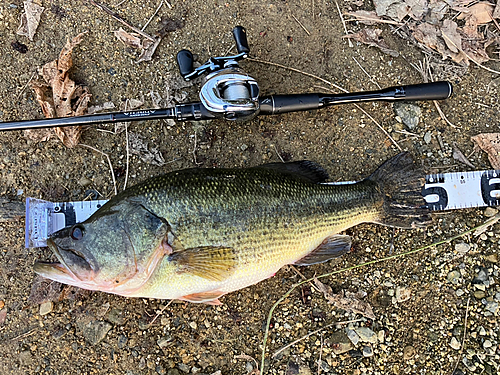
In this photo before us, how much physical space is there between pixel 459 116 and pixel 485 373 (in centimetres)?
245

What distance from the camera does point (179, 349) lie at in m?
3.28

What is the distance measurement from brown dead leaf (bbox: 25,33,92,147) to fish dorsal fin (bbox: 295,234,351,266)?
2.41 metres

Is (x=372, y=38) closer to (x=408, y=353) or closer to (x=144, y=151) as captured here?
(x=144, y=151)

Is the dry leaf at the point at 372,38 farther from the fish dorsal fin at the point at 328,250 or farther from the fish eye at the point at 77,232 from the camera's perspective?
the fish eye at the point at 77,232

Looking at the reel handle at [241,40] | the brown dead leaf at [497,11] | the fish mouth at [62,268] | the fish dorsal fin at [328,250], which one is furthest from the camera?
the brown dead leaf at [497,11]

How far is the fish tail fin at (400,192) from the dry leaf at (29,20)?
140 inches

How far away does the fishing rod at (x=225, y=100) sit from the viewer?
113 inches

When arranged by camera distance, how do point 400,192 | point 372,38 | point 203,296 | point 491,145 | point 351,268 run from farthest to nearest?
point 372,38 → point 491,145 → point 351,268 → point 400,192 → point 203,296

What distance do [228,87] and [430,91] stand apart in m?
1.90

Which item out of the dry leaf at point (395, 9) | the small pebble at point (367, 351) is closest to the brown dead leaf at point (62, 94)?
the dry leaf at point (395, 9)

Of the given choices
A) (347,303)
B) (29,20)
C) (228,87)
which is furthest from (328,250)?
(29,20)

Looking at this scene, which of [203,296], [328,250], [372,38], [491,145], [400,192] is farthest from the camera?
[372,38]

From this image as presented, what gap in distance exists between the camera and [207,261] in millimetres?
2615

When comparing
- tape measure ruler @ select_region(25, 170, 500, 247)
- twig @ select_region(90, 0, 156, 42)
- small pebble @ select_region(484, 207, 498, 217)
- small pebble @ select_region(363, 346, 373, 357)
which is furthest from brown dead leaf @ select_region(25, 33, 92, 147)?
small pebble @ select_region(484, 207, 498, 217)
